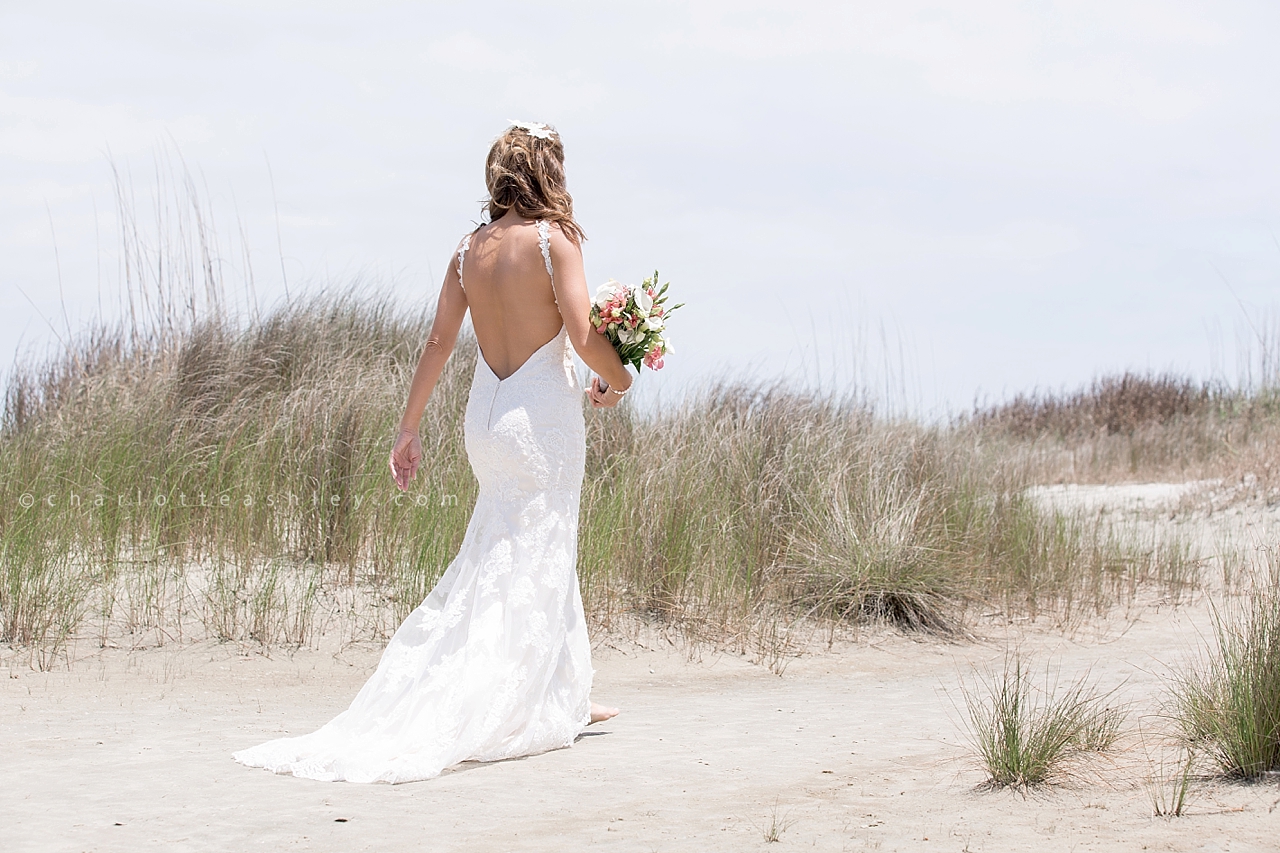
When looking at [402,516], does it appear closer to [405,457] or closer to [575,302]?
[405,457]

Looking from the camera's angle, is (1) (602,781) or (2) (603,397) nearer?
(1) (602,781)

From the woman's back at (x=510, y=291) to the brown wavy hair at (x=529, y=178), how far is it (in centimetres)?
6

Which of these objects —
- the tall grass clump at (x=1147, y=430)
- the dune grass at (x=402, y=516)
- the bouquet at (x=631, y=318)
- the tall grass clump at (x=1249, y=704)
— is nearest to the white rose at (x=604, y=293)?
the bouquet at (x=631, y=318)

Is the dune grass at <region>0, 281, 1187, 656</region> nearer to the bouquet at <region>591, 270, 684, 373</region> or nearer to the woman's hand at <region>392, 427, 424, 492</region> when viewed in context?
the woman's hand at <region>392, 427, 424, 492</region>

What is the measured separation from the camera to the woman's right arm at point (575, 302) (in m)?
4.46

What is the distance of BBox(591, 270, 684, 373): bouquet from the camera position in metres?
4.55

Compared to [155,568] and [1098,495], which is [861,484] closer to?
[155,568]

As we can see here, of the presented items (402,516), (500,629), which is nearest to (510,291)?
(500,629)

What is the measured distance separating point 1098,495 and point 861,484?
7.56 m

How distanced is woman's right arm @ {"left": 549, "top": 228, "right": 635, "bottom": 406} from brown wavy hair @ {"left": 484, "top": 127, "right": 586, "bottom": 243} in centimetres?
8

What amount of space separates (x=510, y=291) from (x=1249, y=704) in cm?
297

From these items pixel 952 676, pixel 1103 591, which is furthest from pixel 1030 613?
pixel 952 676

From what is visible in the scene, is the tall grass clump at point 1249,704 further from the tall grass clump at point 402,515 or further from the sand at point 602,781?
the tall grass clump at point 402,515

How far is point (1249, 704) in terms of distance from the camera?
375 cm
